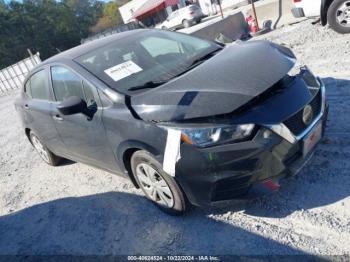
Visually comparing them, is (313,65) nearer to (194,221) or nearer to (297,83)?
(297,83)

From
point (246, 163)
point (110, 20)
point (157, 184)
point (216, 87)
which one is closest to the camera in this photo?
point (246, 163)

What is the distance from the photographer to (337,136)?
364cm

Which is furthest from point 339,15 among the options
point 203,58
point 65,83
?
point 65,83

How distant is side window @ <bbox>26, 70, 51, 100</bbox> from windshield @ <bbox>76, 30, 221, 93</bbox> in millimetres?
892

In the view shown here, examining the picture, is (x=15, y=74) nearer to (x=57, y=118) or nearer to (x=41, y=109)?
(x=41, y=109)

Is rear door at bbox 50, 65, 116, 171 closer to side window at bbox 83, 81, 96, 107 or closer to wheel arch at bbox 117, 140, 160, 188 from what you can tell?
side window at bbox 83, 81, 96, 107

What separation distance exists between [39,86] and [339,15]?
581 centimetres

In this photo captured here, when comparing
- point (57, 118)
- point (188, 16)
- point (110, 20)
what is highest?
point (57, 118)

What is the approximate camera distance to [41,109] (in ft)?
15.3

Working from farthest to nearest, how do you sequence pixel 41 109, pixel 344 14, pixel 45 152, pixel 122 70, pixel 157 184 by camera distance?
pixel 344 14, pixel 45 152, pixel 41 109, pixel 122 70, pixel 157 184

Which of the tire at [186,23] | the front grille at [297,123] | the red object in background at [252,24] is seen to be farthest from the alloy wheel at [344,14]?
the tire at [186,23]

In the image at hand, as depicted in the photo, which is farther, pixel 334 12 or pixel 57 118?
pixel 334 12

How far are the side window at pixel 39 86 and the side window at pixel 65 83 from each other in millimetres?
261

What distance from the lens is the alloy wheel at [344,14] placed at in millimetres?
6773
